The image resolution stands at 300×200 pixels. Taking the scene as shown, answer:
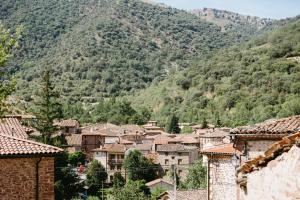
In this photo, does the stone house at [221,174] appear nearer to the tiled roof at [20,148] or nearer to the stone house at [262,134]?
the stone house at [262,134]

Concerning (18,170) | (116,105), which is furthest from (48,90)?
(116,105)

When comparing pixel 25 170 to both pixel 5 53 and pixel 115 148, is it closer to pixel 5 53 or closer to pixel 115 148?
pixel 5 53

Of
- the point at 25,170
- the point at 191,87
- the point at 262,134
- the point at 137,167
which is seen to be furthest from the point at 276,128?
the point at 191,87

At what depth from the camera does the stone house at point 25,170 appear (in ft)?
47.9

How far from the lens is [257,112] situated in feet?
326

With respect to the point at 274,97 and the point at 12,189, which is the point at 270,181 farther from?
the point at 274,97

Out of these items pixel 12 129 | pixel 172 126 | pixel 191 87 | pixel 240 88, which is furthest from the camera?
pixel 191 87

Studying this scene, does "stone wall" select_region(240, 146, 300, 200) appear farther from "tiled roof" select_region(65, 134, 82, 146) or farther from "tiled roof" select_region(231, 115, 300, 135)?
"tiled roof" select_region(65, 134, 82, 146)

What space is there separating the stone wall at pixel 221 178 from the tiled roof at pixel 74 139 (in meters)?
62.2

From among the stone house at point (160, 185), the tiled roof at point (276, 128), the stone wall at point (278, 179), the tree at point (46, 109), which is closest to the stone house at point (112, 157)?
the stone house at point (160, 185)

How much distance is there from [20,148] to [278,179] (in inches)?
420

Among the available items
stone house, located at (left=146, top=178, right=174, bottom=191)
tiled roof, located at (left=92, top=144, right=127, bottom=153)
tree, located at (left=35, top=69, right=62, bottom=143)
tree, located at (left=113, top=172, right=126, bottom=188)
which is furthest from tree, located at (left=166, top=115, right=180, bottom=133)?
tree, located at (left=35, top=69, right=62, bottom=143)

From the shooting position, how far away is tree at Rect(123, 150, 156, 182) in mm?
62562

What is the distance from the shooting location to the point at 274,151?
589 centimetres
